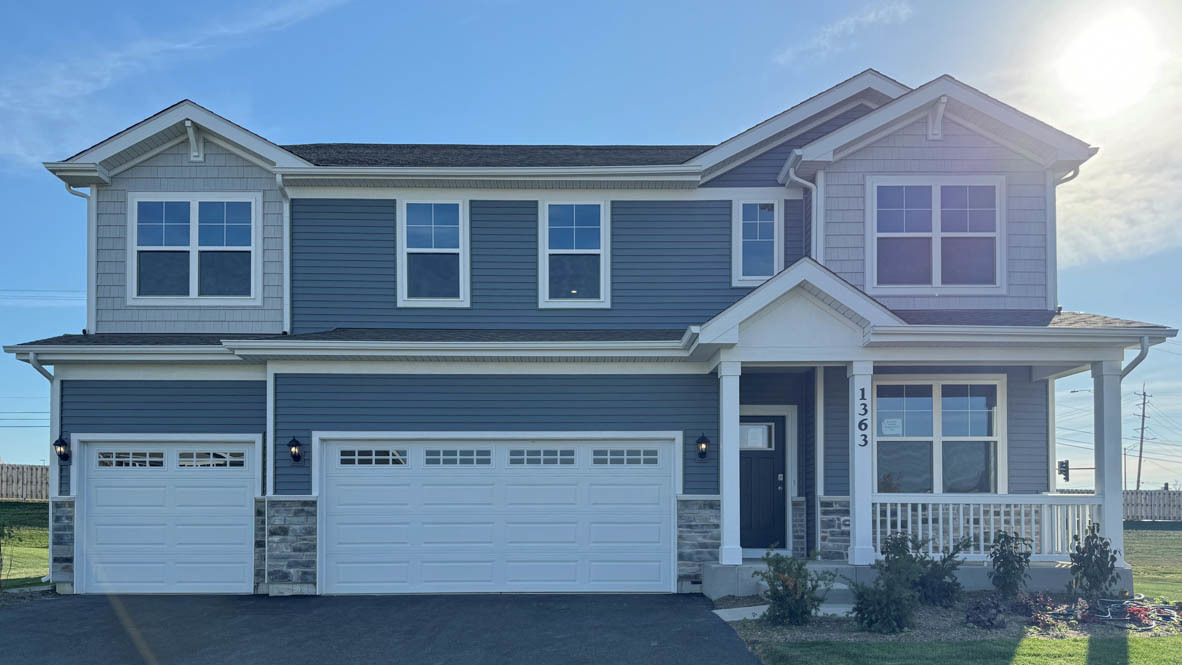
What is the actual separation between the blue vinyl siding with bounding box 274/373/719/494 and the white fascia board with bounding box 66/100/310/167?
119 inches

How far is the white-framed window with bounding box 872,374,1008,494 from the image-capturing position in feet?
37.7

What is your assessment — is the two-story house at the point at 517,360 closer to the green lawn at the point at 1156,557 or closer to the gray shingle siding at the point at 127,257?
the gray shingle siding at the point at 127,257

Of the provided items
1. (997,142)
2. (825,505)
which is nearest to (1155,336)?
(997,142)

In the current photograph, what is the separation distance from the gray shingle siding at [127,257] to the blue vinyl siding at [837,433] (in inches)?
289

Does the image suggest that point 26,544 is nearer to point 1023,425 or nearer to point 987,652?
point 987,652

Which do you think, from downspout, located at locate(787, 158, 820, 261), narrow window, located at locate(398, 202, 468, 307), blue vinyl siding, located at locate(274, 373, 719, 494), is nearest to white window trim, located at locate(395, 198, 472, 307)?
narrow window, located at locate(398, 202, 468, 307)

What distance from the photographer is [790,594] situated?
8633 mm

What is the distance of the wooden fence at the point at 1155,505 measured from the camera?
25438 millimetres

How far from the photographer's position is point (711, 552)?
11000 mm

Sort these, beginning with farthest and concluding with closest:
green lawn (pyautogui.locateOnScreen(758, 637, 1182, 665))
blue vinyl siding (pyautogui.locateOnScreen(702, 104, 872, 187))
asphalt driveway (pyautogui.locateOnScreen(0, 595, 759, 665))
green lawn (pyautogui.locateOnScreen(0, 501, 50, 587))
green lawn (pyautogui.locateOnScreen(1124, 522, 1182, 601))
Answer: green lawn (pyautogui.locateOnScreen(0, 501, 50, 587)) → green lawn (pyautogui.locateOnScreen(1124, 522, 1182, 601)) → blue vinyl siding (pyautogui.locateOnScreen(702, 104, 872, 187)) → asphalt driveway (pyautogui.locateOnScreen(0, 595, 759, 665)) → green lawn (pyautogui.locateOnScreen(758, 637, 1182, 665))

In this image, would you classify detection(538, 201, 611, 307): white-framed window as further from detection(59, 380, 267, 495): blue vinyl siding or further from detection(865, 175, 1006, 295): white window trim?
detection(59, 380, 267, 495): blue vinyl siding

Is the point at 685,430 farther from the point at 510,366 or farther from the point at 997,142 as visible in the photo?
the point at 997,142

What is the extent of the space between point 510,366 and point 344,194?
10.9ft

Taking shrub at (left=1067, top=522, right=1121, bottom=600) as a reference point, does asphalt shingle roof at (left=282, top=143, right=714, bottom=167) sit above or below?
above
